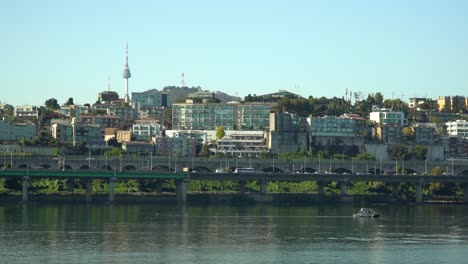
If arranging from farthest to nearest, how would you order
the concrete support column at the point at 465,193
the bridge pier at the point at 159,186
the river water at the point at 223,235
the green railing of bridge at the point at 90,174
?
the concrete support column at the point at 465,193, the bridge pier at the point at 159,186, the green railing of bridge at the point at 90,174, the river water at the point at 223,235

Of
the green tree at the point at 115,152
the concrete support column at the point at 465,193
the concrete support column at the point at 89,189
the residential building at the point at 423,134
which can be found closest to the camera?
the concrete support column at the point at 89,189

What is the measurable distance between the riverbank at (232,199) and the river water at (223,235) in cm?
652

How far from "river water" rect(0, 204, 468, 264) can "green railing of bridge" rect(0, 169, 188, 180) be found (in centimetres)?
653

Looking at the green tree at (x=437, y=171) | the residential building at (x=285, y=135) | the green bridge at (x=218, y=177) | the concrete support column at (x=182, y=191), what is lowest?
the concrete support column at (x=182, y=191)

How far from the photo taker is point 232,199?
404ft

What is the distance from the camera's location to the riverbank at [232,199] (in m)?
117

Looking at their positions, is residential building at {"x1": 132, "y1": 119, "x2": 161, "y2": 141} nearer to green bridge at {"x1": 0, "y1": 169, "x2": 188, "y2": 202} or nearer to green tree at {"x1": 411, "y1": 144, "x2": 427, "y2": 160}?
green tree at {"x1": 411, "y1": 144, "x2": 427, "y2": 160}

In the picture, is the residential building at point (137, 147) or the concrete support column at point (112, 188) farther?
the residential building at point (137, 147)

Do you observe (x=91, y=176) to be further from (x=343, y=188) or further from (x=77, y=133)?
(x=77, y=133)

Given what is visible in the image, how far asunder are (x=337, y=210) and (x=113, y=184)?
75.8 feet

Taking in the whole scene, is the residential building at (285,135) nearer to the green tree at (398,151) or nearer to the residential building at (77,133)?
the green tree at (398,151)

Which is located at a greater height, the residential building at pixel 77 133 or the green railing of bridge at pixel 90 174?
the residential building at pixel 77 133

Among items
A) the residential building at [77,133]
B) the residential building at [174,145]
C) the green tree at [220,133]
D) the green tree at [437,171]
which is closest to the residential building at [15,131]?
the residential building at [77,133]

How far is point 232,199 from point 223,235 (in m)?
42.3
